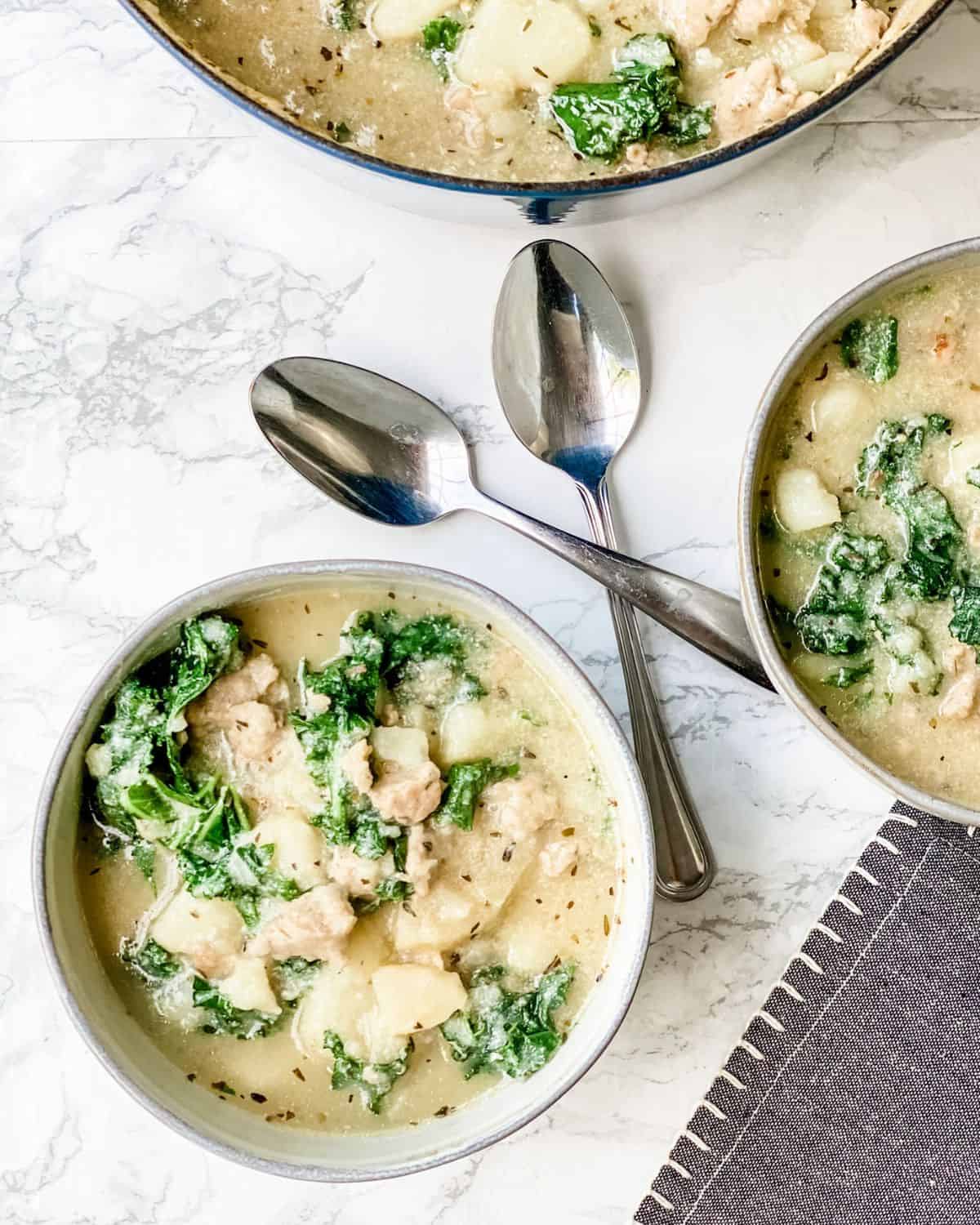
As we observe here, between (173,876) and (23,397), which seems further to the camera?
(23,397)

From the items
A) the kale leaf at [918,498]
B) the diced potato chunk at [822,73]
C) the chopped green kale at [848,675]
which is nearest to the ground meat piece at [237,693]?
the chopped green kale at [848,675]

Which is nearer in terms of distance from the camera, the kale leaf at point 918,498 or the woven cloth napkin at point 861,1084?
the kale leaf at point 918,498

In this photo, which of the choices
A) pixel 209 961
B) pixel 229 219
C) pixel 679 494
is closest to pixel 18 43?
pixel 229 219

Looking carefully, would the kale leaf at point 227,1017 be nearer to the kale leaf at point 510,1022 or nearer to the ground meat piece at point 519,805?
the kale leaf at point 510,1022

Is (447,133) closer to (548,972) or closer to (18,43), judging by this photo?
(18,43)

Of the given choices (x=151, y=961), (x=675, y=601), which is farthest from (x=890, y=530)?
(x=151, y=961)

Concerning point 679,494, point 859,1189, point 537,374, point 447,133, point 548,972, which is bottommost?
point 859,1189
